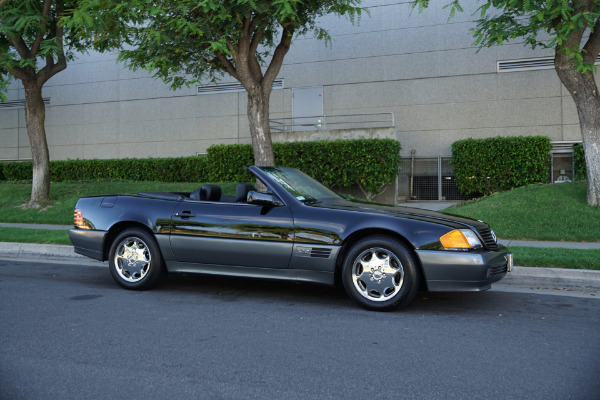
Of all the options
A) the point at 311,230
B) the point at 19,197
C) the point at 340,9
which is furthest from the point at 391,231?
the point at 19,197

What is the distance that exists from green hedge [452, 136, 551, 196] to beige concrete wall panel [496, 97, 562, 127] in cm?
114

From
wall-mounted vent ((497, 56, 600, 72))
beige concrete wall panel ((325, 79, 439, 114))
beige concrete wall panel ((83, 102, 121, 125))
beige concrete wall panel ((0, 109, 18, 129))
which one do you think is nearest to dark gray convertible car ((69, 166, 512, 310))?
beige concrete wall panel ((325, 79, 439, 114))

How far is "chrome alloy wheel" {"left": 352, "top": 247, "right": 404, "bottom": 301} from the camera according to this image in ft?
17.2

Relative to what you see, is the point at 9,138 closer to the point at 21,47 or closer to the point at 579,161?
the point at 21,47

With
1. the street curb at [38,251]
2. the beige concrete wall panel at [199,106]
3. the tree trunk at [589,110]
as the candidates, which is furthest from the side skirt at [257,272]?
the beige concrete wall panel at [199,106]

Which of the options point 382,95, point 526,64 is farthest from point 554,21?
point 382,95

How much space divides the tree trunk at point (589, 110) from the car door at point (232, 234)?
8.28 m

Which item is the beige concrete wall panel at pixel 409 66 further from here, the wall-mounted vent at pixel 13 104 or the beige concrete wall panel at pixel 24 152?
the wall-mounted vent at pixel 13 104

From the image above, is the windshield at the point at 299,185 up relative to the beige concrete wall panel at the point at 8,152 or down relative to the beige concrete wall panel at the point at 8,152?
down

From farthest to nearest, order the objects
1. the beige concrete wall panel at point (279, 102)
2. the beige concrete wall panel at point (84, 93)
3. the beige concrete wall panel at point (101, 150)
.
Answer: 1. the beige concrete wall panel at point (84, 93)
2. the beige concrete wall panel at point (101, 150)
3. the beige concrete wall panel at point (279, 102)

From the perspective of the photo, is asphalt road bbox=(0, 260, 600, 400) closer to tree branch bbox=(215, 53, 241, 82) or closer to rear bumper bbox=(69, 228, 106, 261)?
rear bumper bbox=(69, 228, 106, 261)

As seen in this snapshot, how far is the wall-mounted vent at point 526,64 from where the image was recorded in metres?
17.5

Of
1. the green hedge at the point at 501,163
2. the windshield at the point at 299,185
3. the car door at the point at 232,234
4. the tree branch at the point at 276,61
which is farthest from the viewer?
the green hedge at the point at 501,163

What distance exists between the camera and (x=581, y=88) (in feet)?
36.7
